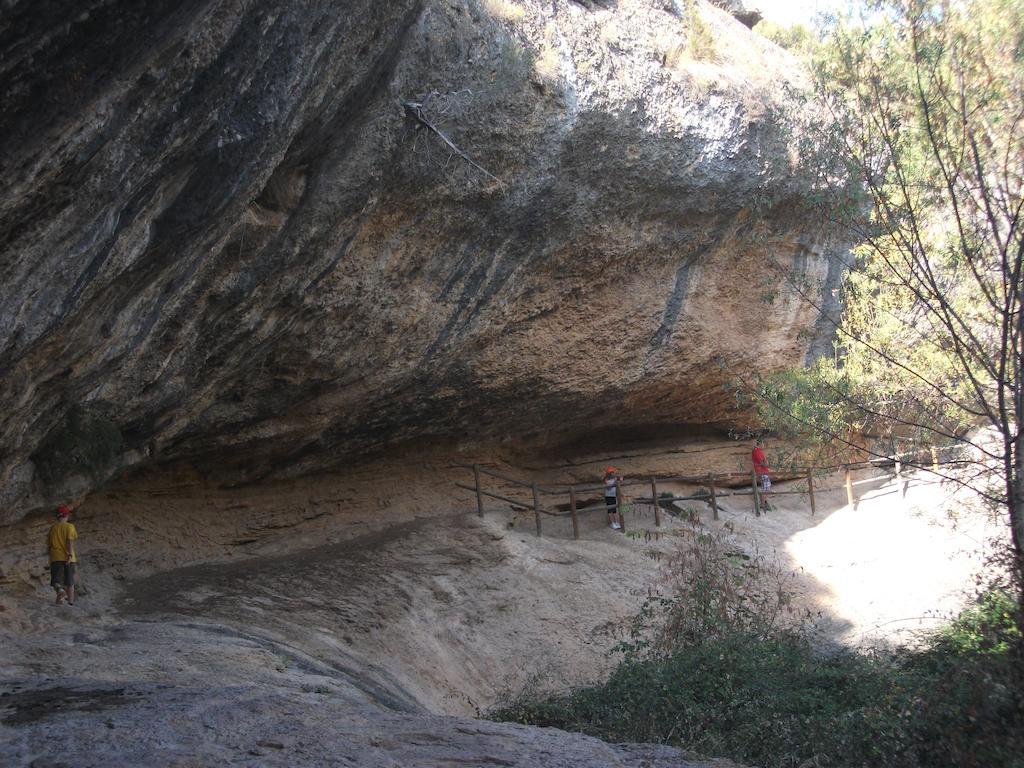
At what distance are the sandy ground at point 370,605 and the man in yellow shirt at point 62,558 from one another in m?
0.27

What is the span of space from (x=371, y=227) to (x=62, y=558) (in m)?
5.33

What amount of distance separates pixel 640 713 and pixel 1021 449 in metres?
3.88

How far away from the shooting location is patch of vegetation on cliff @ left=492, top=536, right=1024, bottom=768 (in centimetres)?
702

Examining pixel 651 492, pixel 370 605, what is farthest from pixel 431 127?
pixel 651 492

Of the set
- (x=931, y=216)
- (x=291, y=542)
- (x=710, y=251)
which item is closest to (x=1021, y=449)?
(x=931, y=216)

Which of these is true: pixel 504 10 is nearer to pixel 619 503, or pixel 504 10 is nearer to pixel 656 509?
pixel 619 503

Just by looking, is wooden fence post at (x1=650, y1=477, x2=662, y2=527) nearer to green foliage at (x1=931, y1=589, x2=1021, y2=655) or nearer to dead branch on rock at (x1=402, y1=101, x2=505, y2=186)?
green foliage at (x1=931, y1=589, x2=1021, y2=655)

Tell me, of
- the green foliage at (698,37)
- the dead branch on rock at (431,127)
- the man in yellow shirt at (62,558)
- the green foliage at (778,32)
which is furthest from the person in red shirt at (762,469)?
the man in yellow shirt at (62,558)

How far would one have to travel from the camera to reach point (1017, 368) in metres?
8.06

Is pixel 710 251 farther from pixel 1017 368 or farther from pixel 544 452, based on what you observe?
pixel 1017 368

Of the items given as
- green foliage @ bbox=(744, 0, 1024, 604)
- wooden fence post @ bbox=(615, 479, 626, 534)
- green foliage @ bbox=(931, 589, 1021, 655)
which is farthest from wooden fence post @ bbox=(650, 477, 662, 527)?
green foliage @ bbox=(744, 0, 1024, 604)

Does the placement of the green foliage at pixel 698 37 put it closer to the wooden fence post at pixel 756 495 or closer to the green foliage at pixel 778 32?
the green foliage at pixel 778 32

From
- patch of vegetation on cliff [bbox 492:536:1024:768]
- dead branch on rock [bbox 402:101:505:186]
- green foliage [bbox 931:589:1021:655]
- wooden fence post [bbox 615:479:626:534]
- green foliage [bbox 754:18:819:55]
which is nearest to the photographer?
patch of vegetation on cliff [bbox 492:536:1024:768]

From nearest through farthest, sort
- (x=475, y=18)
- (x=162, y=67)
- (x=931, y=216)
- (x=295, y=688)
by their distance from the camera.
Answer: (x=162, y=67) < (x=295, y=688) < (x=931, y=216) < (x=475, y=18)
